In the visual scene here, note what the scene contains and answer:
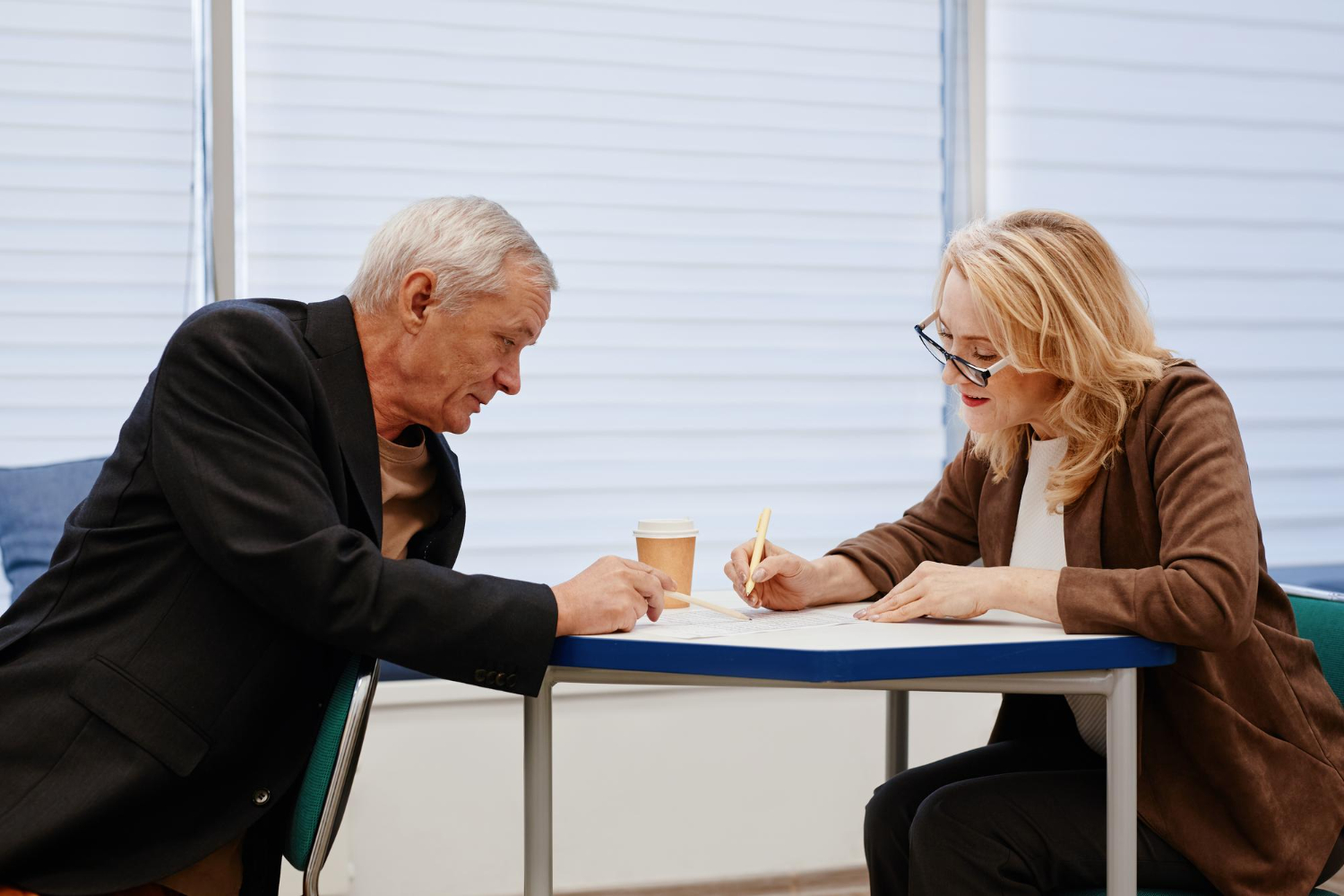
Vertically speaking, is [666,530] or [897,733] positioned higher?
[666,530]

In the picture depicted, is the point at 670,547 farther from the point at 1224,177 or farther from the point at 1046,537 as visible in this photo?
the point at 1224,177

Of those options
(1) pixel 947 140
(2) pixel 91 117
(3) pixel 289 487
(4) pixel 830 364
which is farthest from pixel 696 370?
(3) pixel 289 487

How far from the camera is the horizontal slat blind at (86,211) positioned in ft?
8.60

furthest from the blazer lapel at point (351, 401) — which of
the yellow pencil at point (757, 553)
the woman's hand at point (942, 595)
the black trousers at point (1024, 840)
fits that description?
the black trousers at point (1024, 840)

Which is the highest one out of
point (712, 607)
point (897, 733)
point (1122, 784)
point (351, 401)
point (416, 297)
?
point (416, 297)

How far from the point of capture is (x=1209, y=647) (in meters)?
1.27

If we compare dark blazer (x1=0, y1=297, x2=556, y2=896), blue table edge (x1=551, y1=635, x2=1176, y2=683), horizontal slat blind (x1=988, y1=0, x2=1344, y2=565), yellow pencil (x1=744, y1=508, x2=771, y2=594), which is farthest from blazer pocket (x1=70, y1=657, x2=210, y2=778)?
horizontal slat blind (x1=988, y1=0, x2=1344, y2=565)

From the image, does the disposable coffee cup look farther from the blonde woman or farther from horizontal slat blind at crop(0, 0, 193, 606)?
horizontal slat blind at crop(0, 0, 193, 606)

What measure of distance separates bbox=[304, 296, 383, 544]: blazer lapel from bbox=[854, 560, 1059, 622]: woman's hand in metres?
0.66

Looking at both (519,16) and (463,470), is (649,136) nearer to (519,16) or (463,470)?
(519,16)

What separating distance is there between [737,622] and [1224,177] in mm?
2591

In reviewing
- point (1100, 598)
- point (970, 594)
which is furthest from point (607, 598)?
point (1100, 598)

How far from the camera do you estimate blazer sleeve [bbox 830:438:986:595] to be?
1795mm

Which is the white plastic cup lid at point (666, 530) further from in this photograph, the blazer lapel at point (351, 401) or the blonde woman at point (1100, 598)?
the blazer lapel at point (351, 401)
